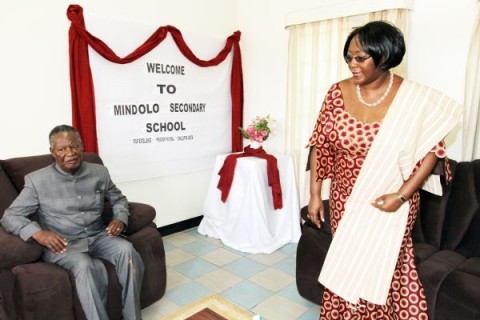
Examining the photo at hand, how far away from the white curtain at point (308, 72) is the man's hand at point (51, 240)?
2060 millimetres

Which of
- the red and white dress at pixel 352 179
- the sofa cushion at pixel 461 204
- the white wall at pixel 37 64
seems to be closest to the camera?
the red and white dress at pixel 352 179

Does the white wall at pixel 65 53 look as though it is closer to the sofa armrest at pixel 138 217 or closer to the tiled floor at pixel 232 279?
the tiled floor at pixel 232 279

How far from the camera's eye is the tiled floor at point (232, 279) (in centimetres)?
210

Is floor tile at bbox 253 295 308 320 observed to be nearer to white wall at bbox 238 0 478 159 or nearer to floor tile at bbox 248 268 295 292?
floor tile at bbox 248 268 295 292

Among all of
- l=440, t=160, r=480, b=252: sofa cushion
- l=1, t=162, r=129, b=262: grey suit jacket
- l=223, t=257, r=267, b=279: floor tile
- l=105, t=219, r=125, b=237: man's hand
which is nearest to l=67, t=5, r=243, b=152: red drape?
l=1, t=162, r=129, b=262: grey suit jacket

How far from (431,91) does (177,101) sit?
2234 millimetres

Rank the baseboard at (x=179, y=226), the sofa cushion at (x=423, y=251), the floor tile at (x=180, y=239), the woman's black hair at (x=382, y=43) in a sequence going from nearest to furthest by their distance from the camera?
the woman's black hair at (x=382, y=43)
the sofa cushion at (x=423, y=251)
the floor tile at (x=180, y=239)
the baseboard at (x=179, y=226)

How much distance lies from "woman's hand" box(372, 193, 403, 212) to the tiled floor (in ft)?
3.35

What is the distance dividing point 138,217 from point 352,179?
1311mm

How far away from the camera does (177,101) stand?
3107mm

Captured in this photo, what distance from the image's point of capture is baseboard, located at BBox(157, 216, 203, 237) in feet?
10.6

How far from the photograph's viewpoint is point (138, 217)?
6.87 feet

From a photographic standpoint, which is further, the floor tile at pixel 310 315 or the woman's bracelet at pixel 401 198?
the floor tile at pixel 310 315

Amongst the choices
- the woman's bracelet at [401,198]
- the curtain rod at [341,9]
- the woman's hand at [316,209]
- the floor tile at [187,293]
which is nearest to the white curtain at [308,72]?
the curtain rod at [341,9]
